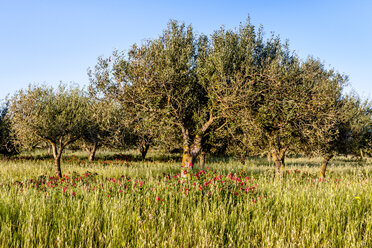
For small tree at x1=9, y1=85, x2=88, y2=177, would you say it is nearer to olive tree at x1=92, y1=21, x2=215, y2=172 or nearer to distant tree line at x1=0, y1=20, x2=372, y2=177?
distant tree line at x1=0, y1=20, x2=372, y2=177

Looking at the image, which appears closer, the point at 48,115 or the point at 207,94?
the point at 207,94

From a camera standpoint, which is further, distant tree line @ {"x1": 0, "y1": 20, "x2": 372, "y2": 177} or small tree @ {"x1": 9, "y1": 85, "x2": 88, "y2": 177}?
small tree @ {"x1": 9, "y1": 85, "x2": 88, "y2": 177}

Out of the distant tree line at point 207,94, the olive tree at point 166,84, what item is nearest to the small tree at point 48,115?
the distant tree line at point 207,94

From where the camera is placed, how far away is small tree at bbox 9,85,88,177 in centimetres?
1617

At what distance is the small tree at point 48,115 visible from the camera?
16.2m

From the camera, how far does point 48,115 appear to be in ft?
53.7

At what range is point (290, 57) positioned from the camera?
50.4 feet

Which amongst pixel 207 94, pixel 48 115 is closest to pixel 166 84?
pixel 207 94

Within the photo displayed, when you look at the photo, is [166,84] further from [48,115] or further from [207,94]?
[48,115]

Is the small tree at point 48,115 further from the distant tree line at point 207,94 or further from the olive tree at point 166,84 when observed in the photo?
the olive tree at point 166,84

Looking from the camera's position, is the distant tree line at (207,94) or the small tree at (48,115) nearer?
the distant tree line at (207,94)

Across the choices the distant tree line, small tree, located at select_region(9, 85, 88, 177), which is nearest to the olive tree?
the distant tree line

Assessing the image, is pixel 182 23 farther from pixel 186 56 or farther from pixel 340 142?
pixel 340 142

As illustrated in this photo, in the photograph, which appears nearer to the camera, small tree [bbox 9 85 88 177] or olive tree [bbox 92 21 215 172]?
olive tree [bbox 92 21 215 172]
